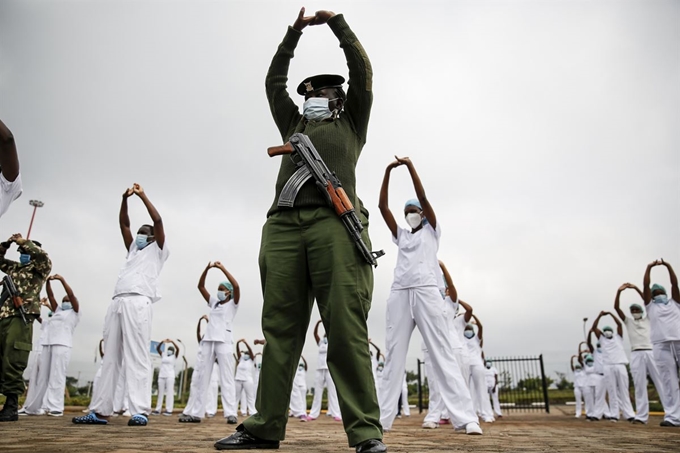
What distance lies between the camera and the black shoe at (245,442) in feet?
9.45

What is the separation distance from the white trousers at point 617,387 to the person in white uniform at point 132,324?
11463 mm

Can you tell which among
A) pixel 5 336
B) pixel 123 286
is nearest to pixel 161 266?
pixel 123 286

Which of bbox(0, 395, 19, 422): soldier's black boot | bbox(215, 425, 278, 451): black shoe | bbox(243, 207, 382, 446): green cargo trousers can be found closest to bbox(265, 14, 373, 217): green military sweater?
bbox(243, 207, 382, 446): green cargo trousers

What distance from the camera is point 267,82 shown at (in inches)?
146

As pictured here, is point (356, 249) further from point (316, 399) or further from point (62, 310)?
point (316, 399)

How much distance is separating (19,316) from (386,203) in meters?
5.26

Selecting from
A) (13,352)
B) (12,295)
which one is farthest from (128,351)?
(12,295)

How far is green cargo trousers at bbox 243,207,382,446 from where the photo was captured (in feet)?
9.30

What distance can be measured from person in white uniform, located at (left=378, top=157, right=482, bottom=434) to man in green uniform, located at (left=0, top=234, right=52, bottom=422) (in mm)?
4638

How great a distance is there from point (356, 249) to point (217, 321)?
24.9 ft

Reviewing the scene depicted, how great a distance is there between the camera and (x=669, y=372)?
9.41m

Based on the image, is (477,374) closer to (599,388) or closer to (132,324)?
(599,388)

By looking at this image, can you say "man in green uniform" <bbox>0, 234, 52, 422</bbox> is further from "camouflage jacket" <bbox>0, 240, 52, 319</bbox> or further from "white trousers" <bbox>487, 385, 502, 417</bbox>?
"white trousers" <bbox>487, 385, 502, 417</bbox>

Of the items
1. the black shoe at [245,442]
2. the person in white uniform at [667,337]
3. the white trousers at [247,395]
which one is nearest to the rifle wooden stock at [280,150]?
the black shoe at [245,442]
